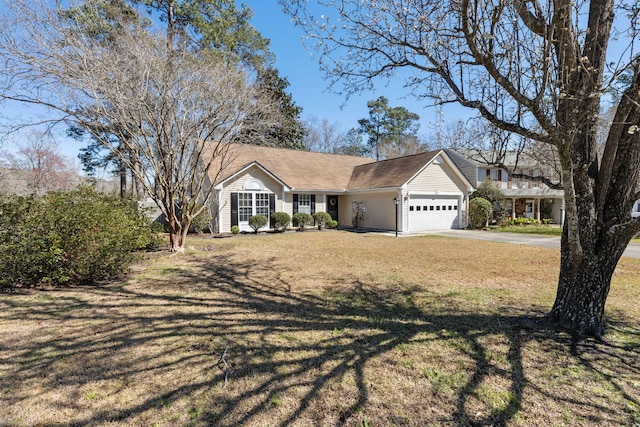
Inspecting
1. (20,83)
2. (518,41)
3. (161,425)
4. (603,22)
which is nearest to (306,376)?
(161,425)

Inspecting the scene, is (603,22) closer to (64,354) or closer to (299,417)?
(299,417)

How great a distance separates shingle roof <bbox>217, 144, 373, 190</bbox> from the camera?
59.3 feet

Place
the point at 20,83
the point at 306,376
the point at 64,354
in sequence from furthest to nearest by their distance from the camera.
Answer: the point at 20,83
the point at 64,354
the point at 306,376

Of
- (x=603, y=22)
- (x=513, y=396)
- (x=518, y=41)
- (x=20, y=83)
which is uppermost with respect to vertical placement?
(x=20, y=83)

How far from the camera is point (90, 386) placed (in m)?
2.73

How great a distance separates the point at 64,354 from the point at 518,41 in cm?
618

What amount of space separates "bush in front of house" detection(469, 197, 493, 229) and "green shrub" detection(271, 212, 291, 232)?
11417 millimetres

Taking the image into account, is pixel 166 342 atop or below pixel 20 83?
below

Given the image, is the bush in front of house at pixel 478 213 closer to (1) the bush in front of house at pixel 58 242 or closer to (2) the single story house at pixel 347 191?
(2) the single story house at pixel 347 191

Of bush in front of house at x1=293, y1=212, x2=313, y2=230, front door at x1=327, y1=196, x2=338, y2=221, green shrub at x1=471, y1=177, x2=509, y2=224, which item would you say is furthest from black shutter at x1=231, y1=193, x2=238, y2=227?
green shrub at x1=471, y1=177, x2=509, y2=224

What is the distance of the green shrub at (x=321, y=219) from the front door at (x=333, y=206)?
132cm

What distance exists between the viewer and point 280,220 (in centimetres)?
1677

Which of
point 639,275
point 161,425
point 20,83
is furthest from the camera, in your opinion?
→ point 20,83

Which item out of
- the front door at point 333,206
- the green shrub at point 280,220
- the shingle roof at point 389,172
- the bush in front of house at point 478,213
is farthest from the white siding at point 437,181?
the green shrub at point 280,220
